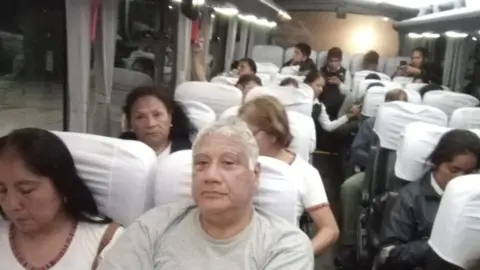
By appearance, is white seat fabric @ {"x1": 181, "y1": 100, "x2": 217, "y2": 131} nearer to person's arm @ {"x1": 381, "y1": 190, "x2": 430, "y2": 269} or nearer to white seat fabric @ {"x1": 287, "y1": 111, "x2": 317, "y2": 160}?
white seat fabric @ {"x1": 287, "y1": 111, "x2": 317, "y2": 160}

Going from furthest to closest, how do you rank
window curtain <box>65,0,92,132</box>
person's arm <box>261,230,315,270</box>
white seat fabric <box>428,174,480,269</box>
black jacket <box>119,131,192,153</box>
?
window curtain <box>65,0,92,132</box> → black jacket <box>119,131,192,153</box> → white seat fabric <box>428,174,480,269</box> → person's arm <box>261,230,315,270</box>

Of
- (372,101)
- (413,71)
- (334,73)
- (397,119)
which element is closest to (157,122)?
(397,119)

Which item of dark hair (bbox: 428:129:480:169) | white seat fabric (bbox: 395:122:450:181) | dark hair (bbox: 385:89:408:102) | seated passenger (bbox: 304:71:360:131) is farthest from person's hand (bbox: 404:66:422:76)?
dark hair (bbox: 428:129:480:169)

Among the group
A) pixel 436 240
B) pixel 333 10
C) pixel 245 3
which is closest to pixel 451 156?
pixel 436 240

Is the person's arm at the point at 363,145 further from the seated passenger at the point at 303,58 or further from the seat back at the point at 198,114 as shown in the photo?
the seated passenger at the point at 303,58

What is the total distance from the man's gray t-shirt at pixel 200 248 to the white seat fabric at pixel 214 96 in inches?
99.9

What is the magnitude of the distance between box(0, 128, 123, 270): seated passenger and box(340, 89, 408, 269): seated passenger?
2909 millimetres

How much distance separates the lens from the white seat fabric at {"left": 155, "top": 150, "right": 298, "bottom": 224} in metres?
2.25

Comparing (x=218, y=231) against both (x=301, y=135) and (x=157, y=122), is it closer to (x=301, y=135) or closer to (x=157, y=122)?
(x=157, y=122)

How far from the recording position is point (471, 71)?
8312mm

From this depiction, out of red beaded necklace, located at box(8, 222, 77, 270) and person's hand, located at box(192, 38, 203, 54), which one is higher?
person's hand, located at box(192, 38, 203, 54)

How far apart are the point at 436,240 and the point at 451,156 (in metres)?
0.86

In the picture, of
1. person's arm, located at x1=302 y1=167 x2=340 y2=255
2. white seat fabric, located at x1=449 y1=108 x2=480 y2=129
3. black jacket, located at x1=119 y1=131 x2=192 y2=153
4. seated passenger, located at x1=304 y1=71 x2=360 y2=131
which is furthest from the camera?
seated passenger, located at x1=304 y1=71 x2=360 y2=131

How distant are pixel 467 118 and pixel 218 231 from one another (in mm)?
3095
